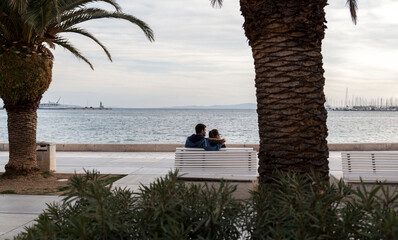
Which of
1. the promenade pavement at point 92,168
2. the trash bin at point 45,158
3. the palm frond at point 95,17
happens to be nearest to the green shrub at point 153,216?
the promenade pavement at point 92,168

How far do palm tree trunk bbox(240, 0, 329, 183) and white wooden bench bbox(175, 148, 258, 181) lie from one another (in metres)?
3.17

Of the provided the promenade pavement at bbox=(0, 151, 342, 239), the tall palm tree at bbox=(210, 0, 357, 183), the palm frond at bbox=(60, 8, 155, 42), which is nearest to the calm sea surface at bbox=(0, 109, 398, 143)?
the promenade pavement at bbox=(0, 151, 342, 239)

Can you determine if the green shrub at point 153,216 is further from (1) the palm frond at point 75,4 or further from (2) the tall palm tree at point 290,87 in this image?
(1) the palm frond at point 75,4

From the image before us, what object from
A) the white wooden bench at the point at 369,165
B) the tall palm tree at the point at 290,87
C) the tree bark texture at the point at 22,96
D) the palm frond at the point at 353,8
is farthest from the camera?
the tree bark texture at the point at 22,96

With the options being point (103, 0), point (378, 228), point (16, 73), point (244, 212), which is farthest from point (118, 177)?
point (378, 228)

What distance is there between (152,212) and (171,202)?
0.14m

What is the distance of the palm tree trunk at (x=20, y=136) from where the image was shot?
917cm

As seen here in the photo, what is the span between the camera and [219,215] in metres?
2.42

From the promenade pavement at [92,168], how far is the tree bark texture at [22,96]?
1.70 m

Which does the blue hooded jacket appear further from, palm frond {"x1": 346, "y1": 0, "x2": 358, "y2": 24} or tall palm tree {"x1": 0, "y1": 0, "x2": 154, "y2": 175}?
palm frond {"x1": 346, "y1": 0, "x2": 358, "y2": 24}

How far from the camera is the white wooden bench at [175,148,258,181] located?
7.00 meters

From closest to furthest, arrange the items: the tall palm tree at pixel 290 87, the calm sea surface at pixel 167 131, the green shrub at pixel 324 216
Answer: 1. the green shrub at pixel 324 216
2. the tall palm tree at pixel 290 87
3. the calm sea surface at pixel 167 131

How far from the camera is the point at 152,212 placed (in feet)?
8.02

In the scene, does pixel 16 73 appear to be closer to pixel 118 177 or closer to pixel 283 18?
pixel 118 177
